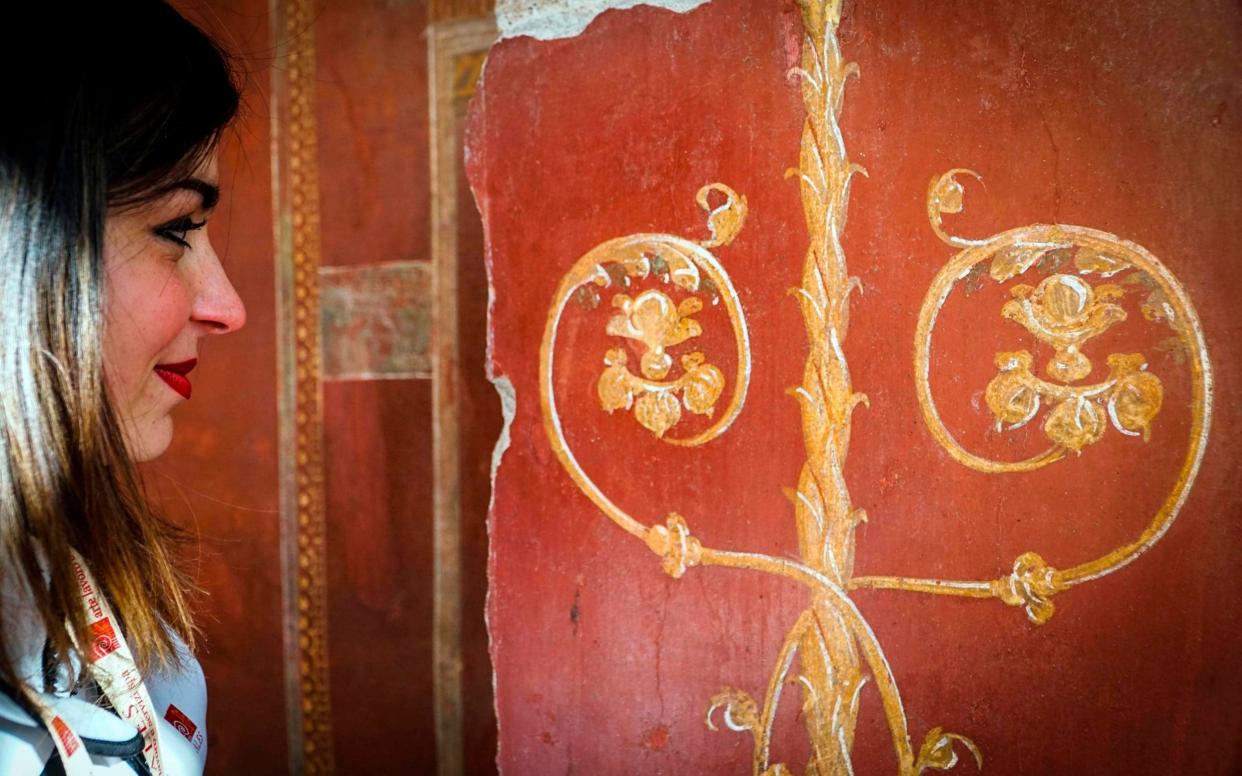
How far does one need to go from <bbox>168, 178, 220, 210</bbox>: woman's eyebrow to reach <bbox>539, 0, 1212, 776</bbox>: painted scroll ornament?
1.67ft

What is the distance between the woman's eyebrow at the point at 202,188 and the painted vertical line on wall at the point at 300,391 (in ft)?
3.14

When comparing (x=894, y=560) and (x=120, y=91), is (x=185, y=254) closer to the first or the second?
(x=120, y=91)

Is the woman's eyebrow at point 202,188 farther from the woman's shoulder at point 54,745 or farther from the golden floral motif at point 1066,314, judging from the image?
the golden floral motif at point 1066,314

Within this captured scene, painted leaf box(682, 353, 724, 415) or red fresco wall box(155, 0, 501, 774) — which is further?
red fresco wall box(155, 0, 501, 774)

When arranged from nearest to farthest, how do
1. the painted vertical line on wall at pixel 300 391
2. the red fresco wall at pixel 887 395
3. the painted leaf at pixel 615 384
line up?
the red fresco wall at pixel 887 395
the painted leaf at pixel 615 384
the painted vertical line on wall at pixel 300 391

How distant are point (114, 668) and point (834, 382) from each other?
85 centimetres

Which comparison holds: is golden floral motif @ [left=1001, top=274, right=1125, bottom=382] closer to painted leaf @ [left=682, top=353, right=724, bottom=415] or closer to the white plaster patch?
painted leaf @ [left=682, top=353, right=724, bottom=415]

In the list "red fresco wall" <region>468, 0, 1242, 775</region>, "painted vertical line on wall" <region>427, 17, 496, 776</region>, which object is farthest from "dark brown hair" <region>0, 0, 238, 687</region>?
"painted vertical line on wall" <region>427, 17, 496, 776</region>

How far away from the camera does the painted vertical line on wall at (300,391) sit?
5.89 feet

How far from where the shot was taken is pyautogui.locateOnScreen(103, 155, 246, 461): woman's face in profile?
78cm

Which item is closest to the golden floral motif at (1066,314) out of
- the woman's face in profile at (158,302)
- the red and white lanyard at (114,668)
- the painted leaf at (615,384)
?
the painted leaf at (615,384)

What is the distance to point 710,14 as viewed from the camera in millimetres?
1154

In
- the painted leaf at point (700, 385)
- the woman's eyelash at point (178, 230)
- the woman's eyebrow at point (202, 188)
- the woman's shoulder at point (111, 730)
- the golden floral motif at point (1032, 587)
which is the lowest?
the woman's shoulder at point (111, 730)

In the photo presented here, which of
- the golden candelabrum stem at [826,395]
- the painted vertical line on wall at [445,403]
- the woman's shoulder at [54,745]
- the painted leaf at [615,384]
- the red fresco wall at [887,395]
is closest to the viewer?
the woman's shoulder at [54,745]
